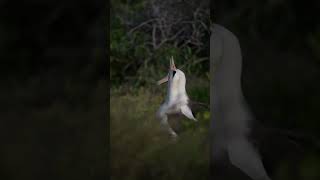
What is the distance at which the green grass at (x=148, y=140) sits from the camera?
1163 mm

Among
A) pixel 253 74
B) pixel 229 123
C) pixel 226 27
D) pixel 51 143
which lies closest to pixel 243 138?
pixel 229 123

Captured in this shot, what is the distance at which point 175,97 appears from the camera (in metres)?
1.14

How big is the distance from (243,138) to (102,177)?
35cm

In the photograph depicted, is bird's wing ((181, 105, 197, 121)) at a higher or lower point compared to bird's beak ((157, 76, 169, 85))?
lower

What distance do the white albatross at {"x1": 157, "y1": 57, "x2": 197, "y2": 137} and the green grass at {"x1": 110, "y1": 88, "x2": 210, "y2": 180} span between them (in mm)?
18

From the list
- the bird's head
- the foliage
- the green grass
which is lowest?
the green grass

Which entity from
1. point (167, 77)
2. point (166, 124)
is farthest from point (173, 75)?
point (166, 124)

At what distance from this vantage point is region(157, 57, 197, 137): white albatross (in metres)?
1.14

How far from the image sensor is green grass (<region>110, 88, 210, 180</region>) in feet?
3.82

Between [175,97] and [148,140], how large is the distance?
0.12 metres

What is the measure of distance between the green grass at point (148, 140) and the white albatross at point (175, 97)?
2 centimetres

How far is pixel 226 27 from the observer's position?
1.17m

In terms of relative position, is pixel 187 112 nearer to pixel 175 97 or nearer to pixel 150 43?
pixel 175 97

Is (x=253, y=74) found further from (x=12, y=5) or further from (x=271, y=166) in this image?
(x=12, y=5)
